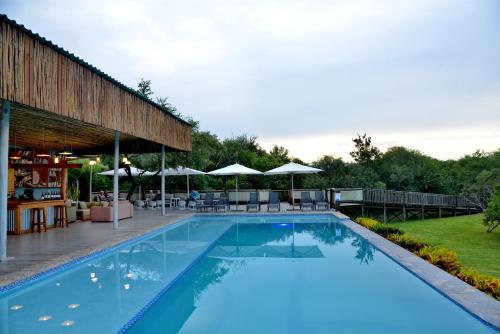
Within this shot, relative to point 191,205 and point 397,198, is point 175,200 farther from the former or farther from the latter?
point 397,198

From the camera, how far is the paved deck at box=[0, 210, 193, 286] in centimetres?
564

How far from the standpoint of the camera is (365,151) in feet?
99.8

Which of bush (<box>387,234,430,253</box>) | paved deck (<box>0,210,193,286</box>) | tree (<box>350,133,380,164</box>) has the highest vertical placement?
tree (<box>350,133,380,164</box>)

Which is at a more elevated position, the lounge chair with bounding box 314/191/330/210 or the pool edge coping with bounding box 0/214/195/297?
the lounge chair with bounding box 314/191/330/210

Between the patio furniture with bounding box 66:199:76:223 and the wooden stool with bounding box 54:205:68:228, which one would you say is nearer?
the wooden stool with bounding box 54:205:68:228

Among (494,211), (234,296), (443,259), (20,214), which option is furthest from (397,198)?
(20,214)

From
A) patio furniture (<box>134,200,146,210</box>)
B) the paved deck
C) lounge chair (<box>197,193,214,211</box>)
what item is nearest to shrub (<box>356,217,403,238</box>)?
the paved deck

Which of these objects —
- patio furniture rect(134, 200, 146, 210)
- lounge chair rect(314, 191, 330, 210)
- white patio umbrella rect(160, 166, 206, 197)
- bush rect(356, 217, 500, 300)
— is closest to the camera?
bush rect(356, 217, 500, 300)

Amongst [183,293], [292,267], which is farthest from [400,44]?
[183,293]

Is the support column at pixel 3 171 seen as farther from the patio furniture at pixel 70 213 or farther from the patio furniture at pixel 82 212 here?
the patio furniture at pixel 82 212

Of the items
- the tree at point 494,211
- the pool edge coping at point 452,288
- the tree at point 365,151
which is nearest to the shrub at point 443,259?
the pool edge coping at point 452,288

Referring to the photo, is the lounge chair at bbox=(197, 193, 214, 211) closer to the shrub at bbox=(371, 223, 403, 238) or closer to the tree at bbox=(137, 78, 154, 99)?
the tree at bbox=(137, 78, 154, 99)

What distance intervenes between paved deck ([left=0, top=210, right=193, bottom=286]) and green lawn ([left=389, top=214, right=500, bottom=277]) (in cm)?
817

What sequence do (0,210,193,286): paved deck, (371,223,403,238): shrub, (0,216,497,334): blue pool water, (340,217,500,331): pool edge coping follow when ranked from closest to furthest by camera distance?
(340,217,500,331): pool edge coping, (0,216,497,334): blue pool water, (0,210,193,286): paved deck, (371,223,403,238): shrub
